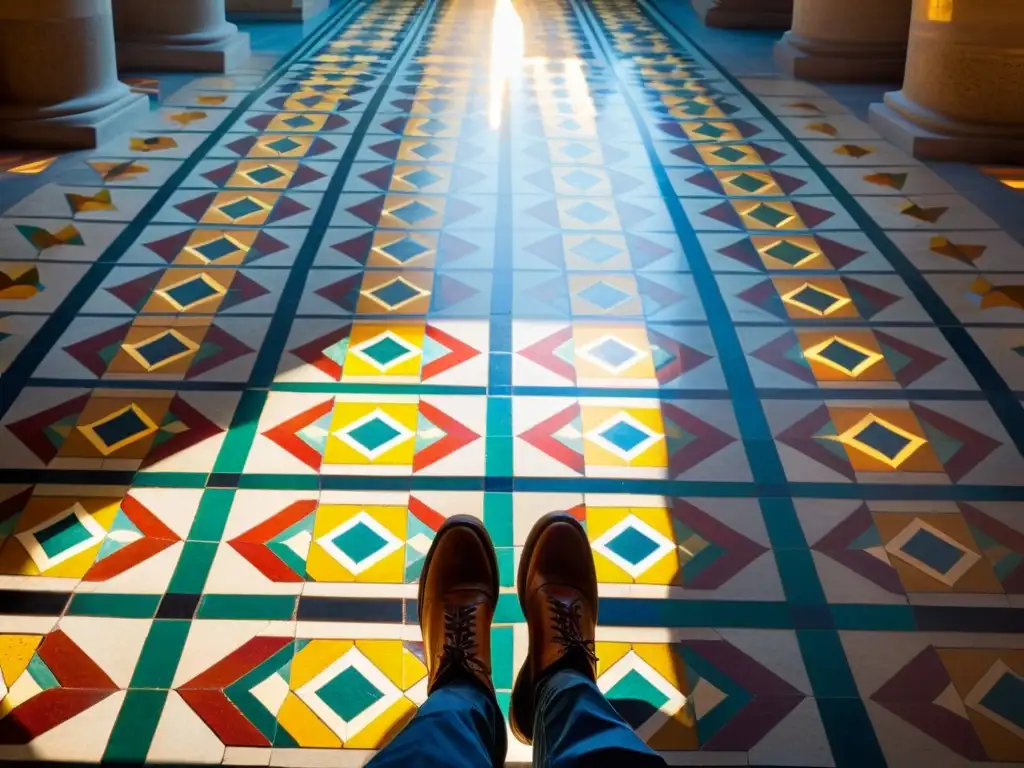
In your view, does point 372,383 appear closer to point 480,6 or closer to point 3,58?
point 3,58

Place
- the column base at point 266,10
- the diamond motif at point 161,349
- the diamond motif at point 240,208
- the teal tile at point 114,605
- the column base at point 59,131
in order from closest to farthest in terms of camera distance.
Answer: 1. the teal tile at point 114,605
2. the diamond motif at point 161,349
3. the diamond motif at point 240,208
4. the column base at point 59,131
5. the column base at point 266,10

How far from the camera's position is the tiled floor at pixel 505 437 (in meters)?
1.93

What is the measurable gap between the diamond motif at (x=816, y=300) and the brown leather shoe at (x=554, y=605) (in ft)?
5.16

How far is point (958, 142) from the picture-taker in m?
4.86

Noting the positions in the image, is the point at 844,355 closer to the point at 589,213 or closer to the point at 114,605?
the point at 589,213

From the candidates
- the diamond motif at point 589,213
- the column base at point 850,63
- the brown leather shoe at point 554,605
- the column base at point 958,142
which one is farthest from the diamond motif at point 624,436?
the column base at point 850,63

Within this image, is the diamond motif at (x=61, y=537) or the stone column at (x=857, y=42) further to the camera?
the stone column at (x=857, y=42)

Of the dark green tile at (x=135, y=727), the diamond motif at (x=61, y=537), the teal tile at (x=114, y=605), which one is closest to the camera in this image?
the dark green tile at (x=135, y=727)

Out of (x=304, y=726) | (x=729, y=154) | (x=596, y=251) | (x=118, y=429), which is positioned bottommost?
(x=304, y=726)

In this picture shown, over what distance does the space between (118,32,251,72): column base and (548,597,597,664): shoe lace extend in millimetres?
5196

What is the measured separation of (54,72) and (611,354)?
3033 mm

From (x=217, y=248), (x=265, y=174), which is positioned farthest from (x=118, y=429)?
(x=265, y=174)

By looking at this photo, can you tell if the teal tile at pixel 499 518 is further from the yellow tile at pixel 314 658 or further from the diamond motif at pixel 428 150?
the diamond motif at pixel 428 150

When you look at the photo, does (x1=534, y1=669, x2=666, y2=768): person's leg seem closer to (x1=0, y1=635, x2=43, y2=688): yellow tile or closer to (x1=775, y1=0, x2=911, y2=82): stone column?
(x1=0, y1=635, x2=43, y2=688): yellow tile
